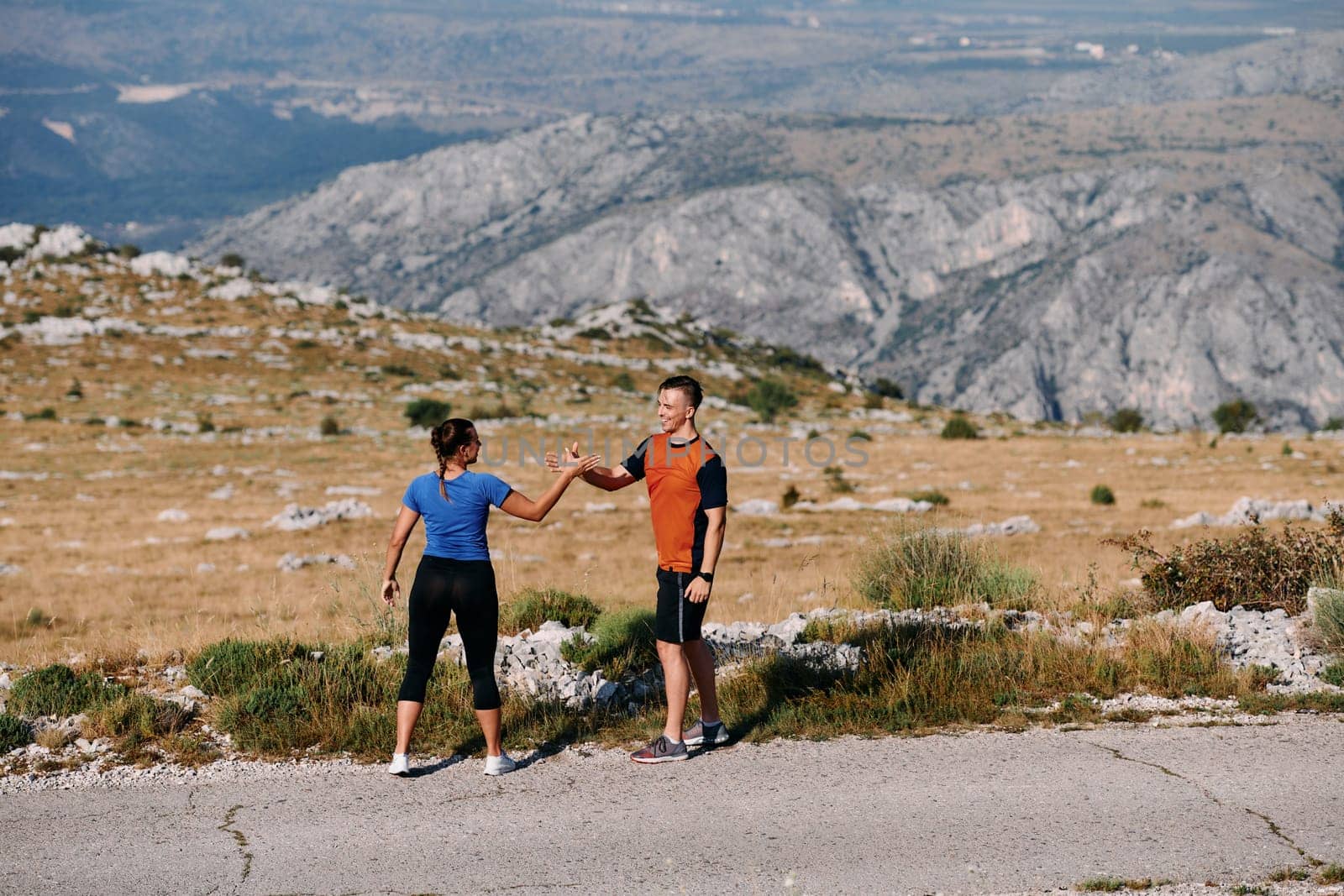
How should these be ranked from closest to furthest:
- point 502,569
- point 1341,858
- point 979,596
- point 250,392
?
1. point 1341,858
2. point 979,596
3. point 502,569
4. point 250,392

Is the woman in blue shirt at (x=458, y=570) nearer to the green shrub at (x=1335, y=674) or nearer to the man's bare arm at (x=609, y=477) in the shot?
the man's bare arm at (x=609, y=477)

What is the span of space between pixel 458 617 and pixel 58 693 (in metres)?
3.79

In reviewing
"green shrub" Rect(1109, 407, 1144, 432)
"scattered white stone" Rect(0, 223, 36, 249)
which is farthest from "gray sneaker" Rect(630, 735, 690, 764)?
"scattered white stone" Rect(0, 223, 36, 249)

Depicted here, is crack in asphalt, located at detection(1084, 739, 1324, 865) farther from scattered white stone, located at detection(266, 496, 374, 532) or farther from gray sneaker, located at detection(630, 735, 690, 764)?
scattered white stone, located at detection(266, 496, 374, 532)

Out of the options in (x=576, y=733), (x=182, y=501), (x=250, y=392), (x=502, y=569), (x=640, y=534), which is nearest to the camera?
(x=576, y=733)

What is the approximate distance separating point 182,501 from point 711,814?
2637cm

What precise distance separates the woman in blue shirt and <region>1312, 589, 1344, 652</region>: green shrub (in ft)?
22.3

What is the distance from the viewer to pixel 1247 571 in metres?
11.9

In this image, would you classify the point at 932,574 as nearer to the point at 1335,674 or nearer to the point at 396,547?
the point at 1335,674

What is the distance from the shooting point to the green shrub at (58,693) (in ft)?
28.7

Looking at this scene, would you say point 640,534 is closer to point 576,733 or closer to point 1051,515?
point 1051,515

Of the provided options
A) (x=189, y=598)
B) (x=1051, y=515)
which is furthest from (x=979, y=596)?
(x=1051, y=515)

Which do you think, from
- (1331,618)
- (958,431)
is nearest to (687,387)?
(1331,618)

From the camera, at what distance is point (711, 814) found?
6.77 metres
